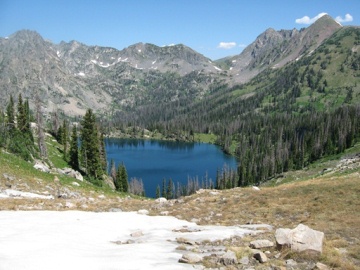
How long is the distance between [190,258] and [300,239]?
16.5 ft

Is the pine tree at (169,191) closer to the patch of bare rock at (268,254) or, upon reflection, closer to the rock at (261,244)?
the rock at (261,244)

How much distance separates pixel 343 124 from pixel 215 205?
6695 inches

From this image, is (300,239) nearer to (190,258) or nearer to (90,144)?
(190,258)

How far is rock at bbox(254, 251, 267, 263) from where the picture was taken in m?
13.2

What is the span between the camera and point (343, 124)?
174m

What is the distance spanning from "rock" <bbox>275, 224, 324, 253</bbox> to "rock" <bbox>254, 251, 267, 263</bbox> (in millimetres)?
1365

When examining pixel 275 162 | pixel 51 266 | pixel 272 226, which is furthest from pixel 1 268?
pixel 275 162

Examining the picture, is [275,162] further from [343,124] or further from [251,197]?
[251,197]

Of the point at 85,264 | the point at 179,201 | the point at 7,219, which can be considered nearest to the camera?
the point at 85,264

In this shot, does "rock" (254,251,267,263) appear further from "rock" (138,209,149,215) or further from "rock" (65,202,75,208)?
"rock" (65,202,75,208)

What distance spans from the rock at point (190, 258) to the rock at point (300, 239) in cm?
383

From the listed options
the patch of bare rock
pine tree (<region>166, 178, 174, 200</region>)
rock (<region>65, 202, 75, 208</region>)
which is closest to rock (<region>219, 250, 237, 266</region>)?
the patch of bare rock

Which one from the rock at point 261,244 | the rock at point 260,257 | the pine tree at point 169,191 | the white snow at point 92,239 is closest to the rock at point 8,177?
the white snow at point 92,239

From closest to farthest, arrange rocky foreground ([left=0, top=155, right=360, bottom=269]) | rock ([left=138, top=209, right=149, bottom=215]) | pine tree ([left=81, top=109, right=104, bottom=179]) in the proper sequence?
rocky foreground ([left=0, top=155, right=360, bottom=269])
rock ([left=138, top=209, right=149, bottom=215])
pine tree ([left=81, top=109, right=104, bottom=179])
